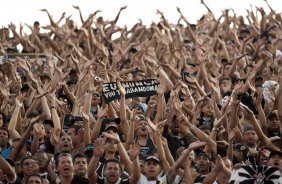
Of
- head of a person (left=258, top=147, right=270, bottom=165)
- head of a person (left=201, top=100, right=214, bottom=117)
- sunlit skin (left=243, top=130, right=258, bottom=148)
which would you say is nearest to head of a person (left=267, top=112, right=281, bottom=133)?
sunlit skin (left=243, top=130, right=258, bottom=148)

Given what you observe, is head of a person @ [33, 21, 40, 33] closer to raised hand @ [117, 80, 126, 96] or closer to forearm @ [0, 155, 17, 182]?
raised hand @ [117, 80, 126, 96]

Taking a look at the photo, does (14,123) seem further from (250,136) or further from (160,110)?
(250,136)

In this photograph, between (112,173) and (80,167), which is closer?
(112,173)

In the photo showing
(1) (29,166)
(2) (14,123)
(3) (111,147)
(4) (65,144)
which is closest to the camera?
(1) (29,166)

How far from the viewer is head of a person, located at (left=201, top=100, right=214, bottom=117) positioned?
16109mm

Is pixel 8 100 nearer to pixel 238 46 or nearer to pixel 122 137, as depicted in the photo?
pixel 122 137

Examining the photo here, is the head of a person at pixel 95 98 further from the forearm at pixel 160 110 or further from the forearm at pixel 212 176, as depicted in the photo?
the forearm at pixel 212 176

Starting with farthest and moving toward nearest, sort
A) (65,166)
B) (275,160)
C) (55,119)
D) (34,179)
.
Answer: (55,119) < (65,166) < (34,179) < (275,160)

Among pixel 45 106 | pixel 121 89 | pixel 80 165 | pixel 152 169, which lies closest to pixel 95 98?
pixel 45 106

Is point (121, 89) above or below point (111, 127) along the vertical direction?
above

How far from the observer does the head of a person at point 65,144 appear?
14.2 metres

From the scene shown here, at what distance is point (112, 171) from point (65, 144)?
126 cm

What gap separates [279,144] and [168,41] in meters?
7.66

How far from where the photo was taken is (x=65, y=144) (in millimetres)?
14250
